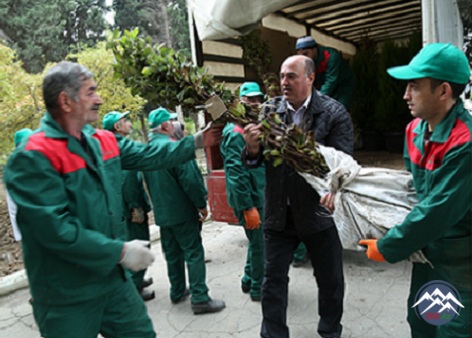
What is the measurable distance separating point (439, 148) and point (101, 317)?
76.0 inches

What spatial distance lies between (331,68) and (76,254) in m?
4.41

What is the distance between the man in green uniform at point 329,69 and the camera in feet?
17.2

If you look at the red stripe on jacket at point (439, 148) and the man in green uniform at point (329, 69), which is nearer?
the red stripe on jacket at point (439, 148)

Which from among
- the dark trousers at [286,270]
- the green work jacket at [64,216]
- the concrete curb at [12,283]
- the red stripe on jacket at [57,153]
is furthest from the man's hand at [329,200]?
the concrete curb at [12,283]

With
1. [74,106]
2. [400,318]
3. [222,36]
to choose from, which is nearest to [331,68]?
[222,36]

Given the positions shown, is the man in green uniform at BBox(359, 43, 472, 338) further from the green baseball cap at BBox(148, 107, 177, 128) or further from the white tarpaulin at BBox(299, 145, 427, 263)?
the green baseball cap at BBox(148, 107, 177, 128)

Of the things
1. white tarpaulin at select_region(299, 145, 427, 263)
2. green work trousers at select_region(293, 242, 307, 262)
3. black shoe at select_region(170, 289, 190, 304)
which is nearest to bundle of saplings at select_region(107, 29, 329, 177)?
white tarpaulin at select_region(299, 145, 427, 263)

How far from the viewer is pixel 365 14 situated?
7961mm

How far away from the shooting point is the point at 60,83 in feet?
6.66

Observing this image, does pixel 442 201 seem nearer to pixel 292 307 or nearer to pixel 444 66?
pixel 444 66

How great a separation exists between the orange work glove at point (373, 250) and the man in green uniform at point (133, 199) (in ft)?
9.10

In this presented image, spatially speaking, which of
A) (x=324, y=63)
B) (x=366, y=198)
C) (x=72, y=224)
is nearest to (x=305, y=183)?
(x=366, y=198)

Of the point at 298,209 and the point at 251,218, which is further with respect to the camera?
the point at 251,218

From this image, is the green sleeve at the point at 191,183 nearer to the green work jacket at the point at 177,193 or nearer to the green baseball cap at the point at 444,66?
the green work jacket at the point at 177,193
